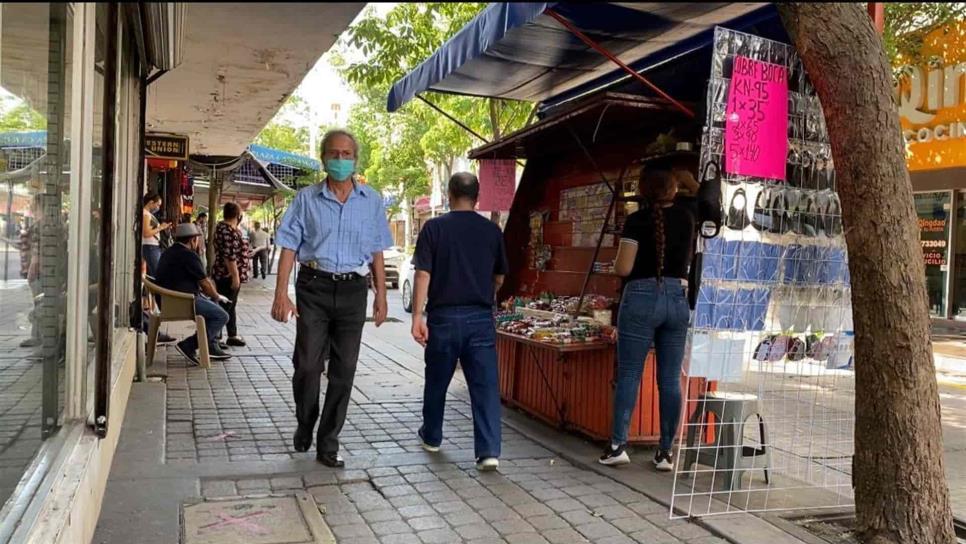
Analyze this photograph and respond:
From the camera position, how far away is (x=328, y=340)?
4734 mm

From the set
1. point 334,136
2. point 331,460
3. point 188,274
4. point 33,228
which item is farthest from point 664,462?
point 188,274

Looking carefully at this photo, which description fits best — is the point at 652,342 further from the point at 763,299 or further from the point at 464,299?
the point at 464,299

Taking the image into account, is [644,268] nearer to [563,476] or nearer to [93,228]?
[563,476]

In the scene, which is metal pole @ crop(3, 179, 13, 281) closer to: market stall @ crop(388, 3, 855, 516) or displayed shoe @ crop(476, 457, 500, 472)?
market stall @ crop(388, 3, 855, 516)

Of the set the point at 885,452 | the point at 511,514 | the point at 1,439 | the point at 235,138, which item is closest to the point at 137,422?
the point at 1,439

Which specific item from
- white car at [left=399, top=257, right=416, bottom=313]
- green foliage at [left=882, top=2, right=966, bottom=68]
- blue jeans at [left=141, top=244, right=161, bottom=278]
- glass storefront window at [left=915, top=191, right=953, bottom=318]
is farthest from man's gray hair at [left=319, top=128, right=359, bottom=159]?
glass storefront window at [left=915, top=191, right=953, bottom=318]

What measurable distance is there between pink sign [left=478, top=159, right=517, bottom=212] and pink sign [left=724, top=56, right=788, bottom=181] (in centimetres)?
333

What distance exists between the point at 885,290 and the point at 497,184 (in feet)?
13.5

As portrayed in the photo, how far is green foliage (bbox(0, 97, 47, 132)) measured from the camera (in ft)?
9.23

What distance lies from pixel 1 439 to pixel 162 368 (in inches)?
193

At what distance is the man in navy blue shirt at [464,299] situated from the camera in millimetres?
4781

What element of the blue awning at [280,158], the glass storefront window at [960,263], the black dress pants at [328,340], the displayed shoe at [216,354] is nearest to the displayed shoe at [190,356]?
the displayed shoe at [216,354]

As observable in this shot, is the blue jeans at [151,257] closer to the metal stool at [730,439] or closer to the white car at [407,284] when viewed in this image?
the white car at [407,284]

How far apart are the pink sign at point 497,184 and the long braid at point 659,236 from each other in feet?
8.77
